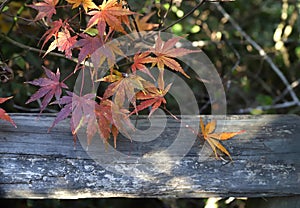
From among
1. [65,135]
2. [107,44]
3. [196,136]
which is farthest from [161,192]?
[107,44]

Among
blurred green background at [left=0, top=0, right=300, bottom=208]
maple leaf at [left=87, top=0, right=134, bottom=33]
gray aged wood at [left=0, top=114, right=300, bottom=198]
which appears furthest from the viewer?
blurred green background at [left=0, top=0, right=300, bottom=208]

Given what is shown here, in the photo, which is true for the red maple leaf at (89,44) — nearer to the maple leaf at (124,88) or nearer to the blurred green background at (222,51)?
the maple leaf at (124,88)

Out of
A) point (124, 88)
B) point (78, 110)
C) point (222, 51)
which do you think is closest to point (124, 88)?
point (124, 88)

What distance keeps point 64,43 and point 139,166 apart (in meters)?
0.40

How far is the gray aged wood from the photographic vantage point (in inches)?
47.8

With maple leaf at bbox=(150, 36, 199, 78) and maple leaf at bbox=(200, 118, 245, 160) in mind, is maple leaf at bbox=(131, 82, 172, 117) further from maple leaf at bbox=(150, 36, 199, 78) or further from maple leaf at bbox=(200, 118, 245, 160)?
maple leaf at bbox=(200, 118, 245, 160)

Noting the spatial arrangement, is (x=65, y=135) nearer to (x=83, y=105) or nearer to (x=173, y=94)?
(x=83, y=105)

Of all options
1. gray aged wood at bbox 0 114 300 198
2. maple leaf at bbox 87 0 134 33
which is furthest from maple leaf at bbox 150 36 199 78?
gray aged wood at bbox 0 114 300 198

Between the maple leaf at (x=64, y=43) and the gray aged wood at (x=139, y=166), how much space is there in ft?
0.90

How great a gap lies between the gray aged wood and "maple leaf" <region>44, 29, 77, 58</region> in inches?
10.8

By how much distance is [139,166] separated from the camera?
4.07 feet

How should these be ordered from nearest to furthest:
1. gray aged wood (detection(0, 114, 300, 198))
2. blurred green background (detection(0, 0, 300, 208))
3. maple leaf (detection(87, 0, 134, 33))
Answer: maple leaf (detection(87, 0, 134, 33)) < gray aged wood (detection(0, 114, 300, 198)) < blurred green background (detection(0, 0, 300, 208))

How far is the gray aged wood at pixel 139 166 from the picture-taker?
47.8 inches

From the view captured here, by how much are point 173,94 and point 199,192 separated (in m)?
0.81
